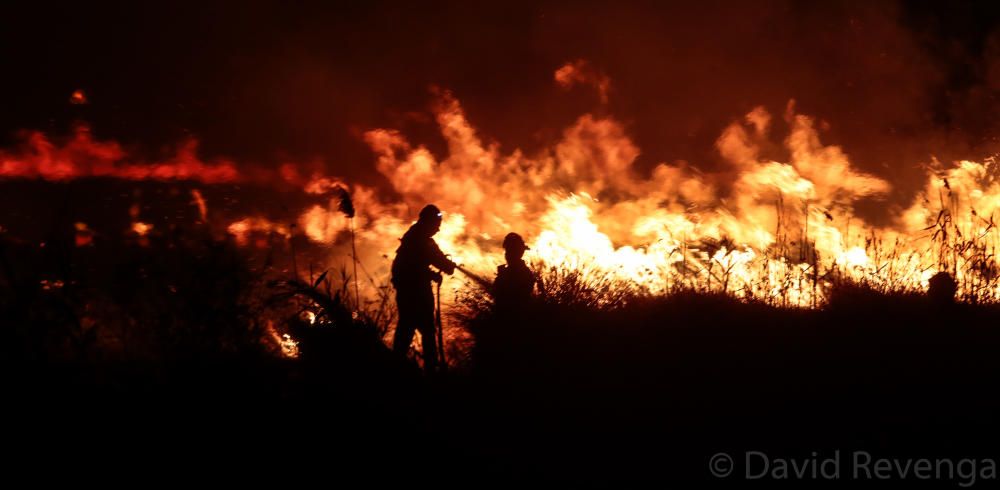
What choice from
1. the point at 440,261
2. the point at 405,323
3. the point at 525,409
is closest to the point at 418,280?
the point at 440,261

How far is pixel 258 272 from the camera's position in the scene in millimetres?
5105

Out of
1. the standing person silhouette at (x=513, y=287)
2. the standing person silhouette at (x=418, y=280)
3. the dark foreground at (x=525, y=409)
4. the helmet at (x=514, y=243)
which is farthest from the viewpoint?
the helmet at (x=514, y=243)

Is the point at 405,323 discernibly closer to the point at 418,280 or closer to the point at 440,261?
the point at 418,280

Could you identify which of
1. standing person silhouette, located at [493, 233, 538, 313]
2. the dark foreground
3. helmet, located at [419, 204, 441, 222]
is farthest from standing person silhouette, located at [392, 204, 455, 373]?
the dark foreground

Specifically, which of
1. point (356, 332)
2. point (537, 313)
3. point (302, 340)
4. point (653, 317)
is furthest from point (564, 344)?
point (302, 340)

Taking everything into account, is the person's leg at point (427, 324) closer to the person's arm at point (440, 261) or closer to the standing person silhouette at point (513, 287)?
the person's arm at point (440, 261)

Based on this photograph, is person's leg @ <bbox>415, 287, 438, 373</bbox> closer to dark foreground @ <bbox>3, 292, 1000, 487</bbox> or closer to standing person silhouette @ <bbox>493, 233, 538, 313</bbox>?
dark foreground @ <bbox>3, 292, 1000, 487</bbox>

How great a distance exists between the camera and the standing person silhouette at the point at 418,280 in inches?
234

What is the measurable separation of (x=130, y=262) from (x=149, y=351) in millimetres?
630

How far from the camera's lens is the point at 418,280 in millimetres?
6117

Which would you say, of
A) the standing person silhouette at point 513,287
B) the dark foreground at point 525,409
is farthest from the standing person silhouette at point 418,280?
the dark foreground at point 525,409

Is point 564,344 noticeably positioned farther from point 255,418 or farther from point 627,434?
point 255,418

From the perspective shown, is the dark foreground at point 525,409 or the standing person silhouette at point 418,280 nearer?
the dark foreground at point 525,409

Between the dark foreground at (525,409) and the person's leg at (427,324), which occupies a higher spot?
the person's leg at (427,324)
